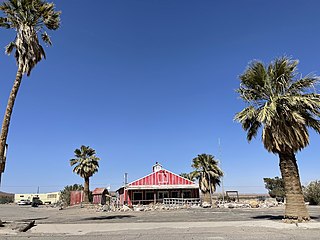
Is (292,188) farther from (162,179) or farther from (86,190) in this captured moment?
(86,190)

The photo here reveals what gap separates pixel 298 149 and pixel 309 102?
232cm

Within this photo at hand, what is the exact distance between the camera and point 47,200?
300 feet

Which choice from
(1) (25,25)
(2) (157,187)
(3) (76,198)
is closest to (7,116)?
(1) (25,25)

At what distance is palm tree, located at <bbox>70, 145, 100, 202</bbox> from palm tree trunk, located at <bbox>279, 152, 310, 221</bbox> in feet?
118

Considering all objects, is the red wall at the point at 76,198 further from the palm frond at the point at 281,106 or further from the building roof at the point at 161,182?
the palm frond at the point at 281,106

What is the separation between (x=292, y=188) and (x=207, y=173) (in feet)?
102

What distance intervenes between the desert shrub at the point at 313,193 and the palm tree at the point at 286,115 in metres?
25.1

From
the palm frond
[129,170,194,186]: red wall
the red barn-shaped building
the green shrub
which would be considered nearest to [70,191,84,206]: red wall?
the red barn-shaped building

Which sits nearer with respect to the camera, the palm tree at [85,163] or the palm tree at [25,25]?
the palm tree at [25,25]

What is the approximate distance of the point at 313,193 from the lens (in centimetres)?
3678

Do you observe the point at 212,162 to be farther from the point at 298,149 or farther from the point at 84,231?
the point at 84,231

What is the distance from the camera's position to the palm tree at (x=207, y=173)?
1773 inches

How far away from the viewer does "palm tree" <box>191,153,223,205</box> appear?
4503cm

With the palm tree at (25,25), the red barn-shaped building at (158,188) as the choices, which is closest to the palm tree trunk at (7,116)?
the palm tree at (25,25)
